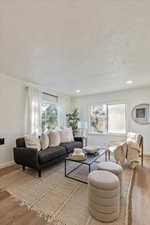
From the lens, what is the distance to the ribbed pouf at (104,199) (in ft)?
4.68

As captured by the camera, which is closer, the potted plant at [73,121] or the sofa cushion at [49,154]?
the sofa cushion at [49,154]

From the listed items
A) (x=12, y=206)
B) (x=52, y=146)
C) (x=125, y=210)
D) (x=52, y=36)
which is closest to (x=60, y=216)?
(x=12, y=206)

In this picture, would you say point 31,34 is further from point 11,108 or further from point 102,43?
point 11,108

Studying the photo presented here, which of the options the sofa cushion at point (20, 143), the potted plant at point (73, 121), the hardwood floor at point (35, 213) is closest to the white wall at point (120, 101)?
the potted plant at point (73, 121)

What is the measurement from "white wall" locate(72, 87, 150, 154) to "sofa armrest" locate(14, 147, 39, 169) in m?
3.25

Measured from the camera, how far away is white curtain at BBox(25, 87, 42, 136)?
365 centimetres

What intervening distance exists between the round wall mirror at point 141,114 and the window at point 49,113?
3.10 m

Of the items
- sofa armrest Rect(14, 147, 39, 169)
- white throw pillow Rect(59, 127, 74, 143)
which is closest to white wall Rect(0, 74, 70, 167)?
sofa armrest Rect(14, 147, 39, 169)

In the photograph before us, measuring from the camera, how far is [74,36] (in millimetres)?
1722

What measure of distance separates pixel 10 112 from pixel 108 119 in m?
3.76

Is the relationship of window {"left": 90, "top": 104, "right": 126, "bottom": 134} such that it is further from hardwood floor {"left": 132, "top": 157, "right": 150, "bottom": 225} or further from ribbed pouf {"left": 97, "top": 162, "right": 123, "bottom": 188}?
ribbed pouf {"left": 97, "top": 162, "right": 123, "bottom": 188}

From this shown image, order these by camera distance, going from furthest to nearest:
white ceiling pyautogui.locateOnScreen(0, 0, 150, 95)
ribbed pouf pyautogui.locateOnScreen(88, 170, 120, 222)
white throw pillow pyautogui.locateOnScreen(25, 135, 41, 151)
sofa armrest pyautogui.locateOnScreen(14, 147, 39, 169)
A: 1. white throw pillow pyautogui.locateOnScreen(25, 135, 41, 151)
2. sofa armrest pyautogui.locateOnScreen(14, 147, 39, 169)
3. ribbed pouf pyautogui.locateOnScreen(88, 170, 120, 222)
4. white ceiling pyautogui.locateOnScreen(0, 0, 150, 95)

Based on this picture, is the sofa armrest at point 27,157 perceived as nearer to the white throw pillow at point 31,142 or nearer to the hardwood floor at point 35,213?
the white throw pillow at point 31,142

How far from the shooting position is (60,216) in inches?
59.7
